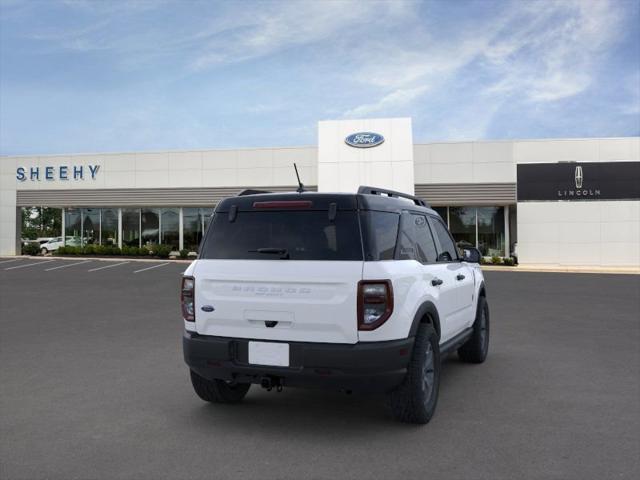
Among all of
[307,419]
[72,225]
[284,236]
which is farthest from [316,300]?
[72,225]

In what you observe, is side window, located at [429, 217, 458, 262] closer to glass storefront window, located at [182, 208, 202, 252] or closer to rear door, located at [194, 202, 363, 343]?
rear door, located at [194, 202, 363, 343]

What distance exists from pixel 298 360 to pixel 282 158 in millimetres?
26680

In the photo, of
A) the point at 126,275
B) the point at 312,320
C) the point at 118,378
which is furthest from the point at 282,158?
the point at 312,320

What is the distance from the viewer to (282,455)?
403cm

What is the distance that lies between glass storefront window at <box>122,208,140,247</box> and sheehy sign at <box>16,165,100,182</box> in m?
2.84

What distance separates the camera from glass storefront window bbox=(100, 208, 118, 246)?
34.1 metres

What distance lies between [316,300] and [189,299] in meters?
1.12

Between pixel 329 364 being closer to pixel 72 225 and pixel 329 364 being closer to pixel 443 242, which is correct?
pixel 443 242

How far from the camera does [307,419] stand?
15.9ft

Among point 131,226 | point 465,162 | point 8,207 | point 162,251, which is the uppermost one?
point 465,162

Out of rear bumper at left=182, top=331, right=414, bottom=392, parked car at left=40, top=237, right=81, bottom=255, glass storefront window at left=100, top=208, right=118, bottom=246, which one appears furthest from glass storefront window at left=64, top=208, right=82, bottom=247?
rear bumper at left=182, top=331, right=414, bottom=392

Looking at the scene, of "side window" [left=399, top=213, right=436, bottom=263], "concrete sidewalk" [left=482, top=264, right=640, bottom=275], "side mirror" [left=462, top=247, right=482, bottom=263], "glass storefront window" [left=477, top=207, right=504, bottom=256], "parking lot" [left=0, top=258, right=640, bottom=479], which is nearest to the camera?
"parking lot" [left=0, top=258, right=640, bottom=479]

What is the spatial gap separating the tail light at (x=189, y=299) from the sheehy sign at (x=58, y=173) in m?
30.5

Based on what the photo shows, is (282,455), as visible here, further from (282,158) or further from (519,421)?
(282,158)
